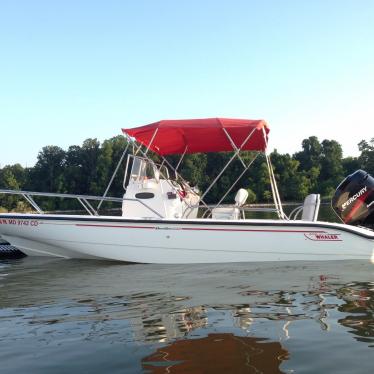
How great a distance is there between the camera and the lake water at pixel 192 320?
3768 mm

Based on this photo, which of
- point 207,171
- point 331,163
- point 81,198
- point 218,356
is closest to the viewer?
point 218,356

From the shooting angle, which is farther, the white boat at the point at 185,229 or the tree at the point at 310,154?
the tree at the point at 310,154

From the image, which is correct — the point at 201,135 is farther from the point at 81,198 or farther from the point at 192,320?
the point at 192,320

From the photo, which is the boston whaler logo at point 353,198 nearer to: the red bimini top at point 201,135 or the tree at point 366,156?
the red bimini top at point 201,135

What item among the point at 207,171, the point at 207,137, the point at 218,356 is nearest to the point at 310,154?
the point at 207,171

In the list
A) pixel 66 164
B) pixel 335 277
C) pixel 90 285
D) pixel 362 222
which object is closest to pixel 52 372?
pixel 90 285

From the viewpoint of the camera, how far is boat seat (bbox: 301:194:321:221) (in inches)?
328

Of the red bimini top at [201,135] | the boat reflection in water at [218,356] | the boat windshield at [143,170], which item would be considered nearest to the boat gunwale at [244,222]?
the boat windshield at [143,170]

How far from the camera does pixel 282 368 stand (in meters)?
3.58

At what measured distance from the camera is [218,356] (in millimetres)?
3861

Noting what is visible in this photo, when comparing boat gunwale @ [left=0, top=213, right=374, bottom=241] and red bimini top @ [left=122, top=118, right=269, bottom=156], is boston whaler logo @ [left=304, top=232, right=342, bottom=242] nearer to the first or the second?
boat gunwale @ [left=0, top=213, right=374, bottom=241]

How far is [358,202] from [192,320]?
4812mm

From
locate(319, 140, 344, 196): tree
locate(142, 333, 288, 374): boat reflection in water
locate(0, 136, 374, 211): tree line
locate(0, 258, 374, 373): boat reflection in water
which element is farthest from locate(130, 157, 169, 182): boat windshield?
locate(319, 140, 344, 196): tree

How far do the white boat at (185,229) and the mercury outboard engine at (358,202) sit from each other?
0.7 inches
